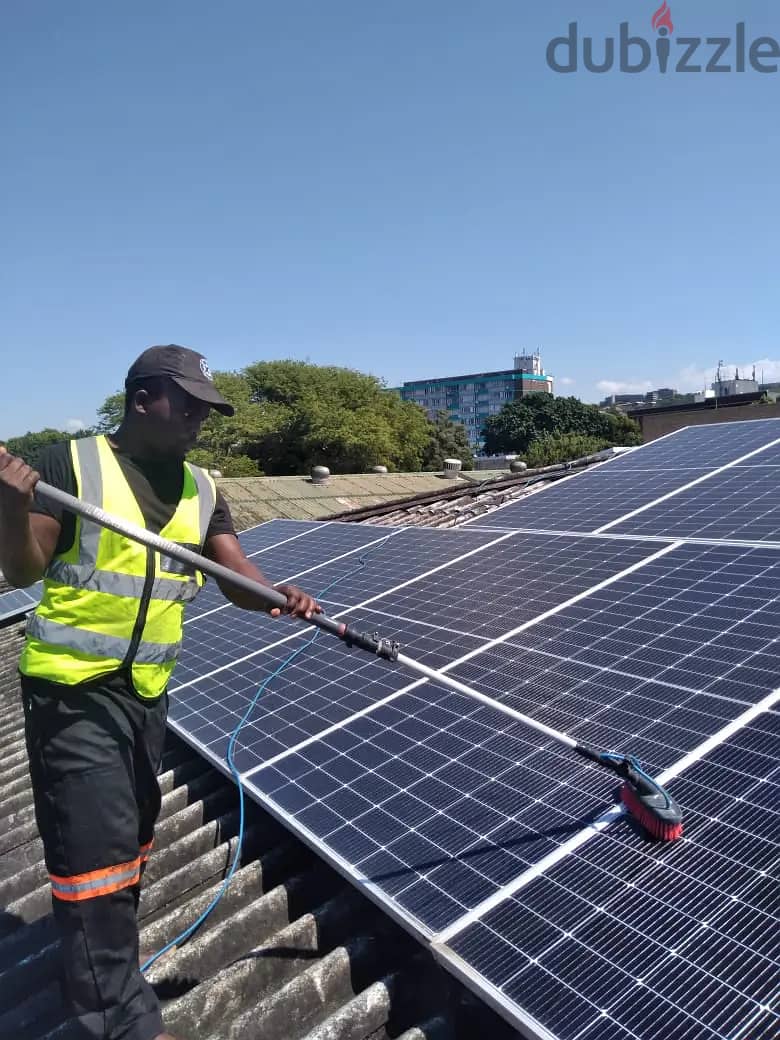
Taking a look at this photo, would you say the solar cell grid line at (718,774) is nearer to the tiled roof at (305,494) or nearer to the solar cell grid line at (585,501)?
the solar cell grid line at (585,501)

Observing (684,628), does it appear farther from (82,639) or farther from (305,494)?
(305,494)

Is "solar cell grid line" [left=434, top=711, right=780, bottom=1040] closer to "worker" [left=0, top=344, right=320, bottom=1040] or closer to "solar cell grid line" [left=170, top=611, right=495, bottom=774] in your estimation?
"worker" [left=0, top=344, right=320, bottom=1040]

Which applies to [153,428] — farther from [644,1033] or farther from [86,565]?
[644,1033]

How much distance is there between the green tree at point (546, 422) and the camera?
3000 inches

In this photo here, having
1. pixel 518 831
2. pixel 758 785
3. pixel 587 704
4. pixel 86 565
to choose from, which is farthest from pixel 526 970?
pixel 86 565

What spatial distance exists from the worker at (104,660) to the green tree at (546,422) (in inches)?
2873

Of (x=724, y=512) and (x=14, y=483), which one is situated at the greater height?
(x=14, y=483)

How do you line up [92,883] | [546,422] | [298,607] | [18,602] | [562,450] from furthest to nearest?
[546,422] → [562,450] → [18,602] → [298,607] → [92,883]

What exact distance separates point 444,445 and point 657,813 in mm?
66365

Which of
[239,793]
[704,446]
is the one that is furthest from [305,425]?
[239,793]

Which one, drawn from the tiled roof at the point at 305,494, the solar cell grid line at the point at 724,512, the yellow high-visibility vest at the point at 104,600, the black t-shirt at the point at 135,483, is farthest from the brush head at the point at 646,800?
the tiled roof at the point at 305,494

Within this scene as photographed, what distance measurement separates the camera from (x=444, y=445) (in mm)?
68750

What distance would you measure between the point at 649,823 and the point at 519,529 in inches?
202

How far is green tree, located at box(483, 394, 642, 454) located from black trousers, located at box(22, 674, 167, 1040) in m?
73.4
